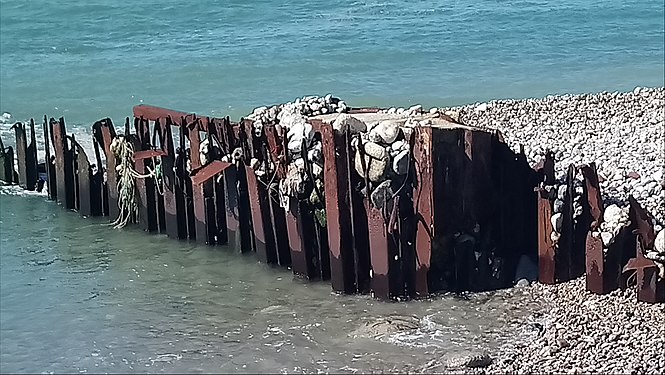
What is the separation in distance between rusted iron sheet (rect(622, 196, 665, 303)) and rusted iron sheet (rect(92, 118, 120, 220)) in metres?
6.90

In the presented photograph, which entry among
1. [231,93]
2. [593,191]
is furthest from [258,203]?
[231,93]

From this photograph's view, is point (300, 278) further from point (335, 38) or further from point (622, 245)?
point (335, 38)

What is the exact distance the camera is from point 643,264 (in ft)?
31.2

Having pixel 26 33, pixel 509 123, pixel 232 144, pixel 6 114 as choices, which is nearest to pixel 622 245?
pixel 232 144

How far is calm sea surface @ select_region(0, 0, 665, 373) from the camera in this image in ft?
32.7

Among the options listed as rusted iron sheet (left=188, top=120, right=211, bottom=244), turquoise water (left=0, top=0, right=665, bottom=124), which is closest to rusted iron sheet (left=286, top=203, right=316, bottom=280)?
rusted iron sheet (left=188, top=120, right=211, bottom=244)

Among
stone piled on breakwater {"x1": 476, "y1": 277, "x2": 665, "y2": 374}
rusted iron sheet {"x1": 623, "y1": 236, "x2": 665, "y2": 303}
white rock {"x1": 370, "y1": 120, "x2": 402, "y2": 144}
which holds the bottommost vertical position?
stone piled on breakwater {"x1": 476, "y1": 277, "x2": 665, "y2": 374}

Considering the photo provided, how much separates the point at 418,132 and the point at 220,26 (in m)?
28.3

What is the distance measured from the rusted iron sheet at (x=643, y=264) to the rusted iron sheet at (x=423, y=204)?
2.01m

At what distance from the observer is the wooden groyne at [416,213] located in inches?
400

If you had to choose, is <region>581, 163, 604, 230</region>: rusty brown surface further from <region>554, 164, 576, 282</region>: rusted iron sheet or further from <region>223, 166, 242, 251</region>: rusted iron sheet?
<region>223, 166, 242, 251</region>: rusted iron sheet

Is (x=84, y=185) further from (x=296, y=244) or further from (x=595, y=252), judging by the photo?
(x=595, y=252)

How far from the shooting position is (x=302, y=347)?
9.81 meters

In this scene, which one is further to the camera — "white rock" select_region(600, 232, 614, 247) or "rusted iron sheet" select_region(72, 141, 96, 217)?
"rusted iron sheet" select_region(72, 141, 96, 217)
